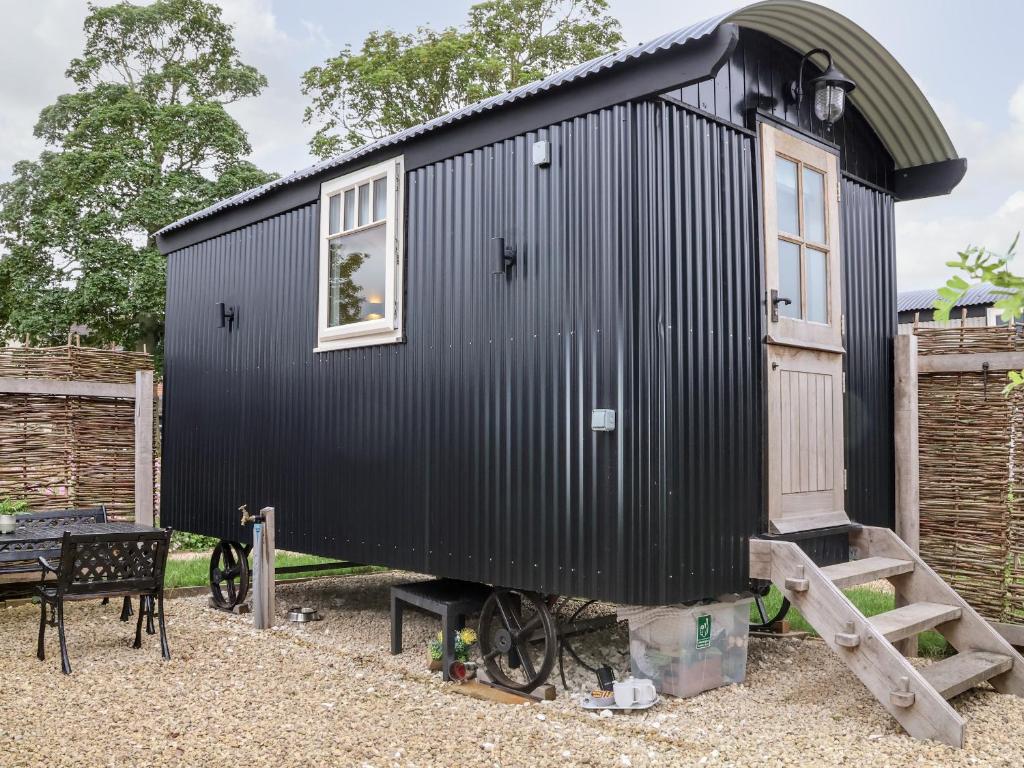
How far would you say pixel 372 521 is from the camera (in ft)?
20.6

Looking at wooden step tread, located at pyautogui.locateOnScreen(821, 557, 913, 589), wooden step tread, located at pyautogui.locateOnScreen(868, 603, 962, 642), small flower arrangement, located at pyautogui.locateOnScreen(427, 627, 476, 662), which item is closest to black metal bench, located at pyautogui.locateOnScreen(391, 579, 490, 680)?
small flower arrangement, located at pyautogui.locateOnScreen(427, 627, 476, 662)

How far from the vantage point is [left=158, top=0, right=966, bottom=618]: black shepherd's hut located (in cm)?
475

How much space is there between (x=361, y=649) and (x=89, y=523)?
2796mm

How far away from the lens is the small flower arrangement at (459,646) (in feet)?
18.3

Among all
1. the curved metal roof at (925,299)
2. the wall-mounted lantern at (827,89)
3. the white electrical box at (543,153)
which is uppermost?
the curved metal roof at (925,299)

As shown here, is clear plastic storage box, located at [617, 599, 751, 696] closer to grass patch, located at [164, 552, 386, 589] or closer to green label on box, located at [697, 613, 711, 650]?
green label on box, located at [697, 613, 711, 650]

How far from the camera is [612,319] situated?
475 cm

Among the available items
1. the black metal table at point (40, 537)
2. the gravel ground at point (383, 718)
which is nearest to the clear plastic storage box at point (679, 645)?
the gravel ground at point (383, 718)

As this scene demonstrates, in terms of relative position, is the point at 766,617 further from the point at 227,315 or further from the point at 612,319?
the point at 227,315

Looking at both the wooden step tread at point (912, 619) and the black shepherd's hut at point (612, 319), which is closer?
the wooden step tread at point (912, 619)

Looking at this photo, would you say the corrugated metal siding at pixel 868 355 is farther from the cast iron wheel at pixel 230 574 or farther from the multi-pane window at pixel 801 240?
the cast iron wheel at pixel 230 574

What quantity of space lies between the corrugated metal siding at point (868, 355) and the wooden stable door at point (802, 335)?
275mm

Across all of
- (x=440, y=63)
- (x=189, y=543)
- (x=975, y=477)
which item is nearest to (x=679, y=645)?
(x=975, y=477)

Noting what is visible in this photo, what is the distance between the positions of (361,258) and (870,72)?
151 inches
